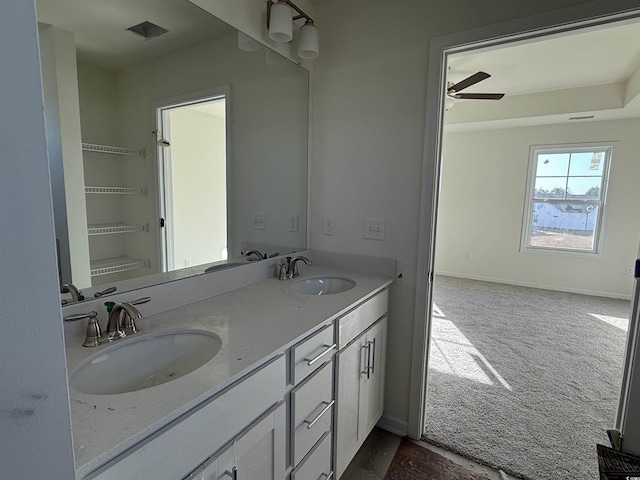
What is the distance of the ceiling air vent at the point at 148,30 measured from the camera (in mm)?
1218

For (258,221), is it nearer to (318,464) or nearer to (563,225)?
(318,464)

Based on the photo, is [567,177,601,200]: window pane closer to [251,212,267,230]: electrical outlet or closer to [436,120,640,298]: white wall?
[436,120,640,298]: white wall

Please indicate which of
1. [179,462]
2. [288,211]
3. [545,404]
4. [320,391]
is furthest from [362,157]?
[545,404]

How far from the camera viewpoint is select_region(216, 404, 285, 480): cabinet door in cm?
84

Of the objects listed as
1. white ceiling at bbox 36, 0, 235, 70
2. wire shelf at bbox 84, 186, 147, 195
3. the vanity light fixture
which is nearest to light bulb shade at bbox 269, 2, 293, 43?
the vanity light fixture

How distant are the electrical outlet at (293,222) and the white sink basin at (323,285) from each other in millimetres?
388

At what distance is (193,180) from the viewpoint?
1.53m

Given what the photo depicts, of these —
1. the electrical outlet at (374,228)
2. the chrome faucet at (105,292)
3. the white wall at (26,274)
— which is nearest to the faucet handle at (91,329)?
the chrome faucet at (105,292)

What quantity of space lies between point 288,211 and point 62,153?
1.22 meters

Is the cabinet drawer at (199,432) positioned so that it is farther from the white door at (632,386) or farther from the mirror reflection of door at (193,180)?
the white door at (632,386)

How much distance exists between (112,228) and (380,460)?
1699 mm

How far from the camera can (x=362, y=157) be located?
1894 mm

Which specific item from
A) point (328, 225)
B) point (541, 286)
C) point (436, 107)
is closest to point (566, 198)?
point (541, 286)

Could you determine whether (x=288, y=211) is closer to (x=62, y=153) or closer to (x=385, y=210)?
(x=385, y=210)
